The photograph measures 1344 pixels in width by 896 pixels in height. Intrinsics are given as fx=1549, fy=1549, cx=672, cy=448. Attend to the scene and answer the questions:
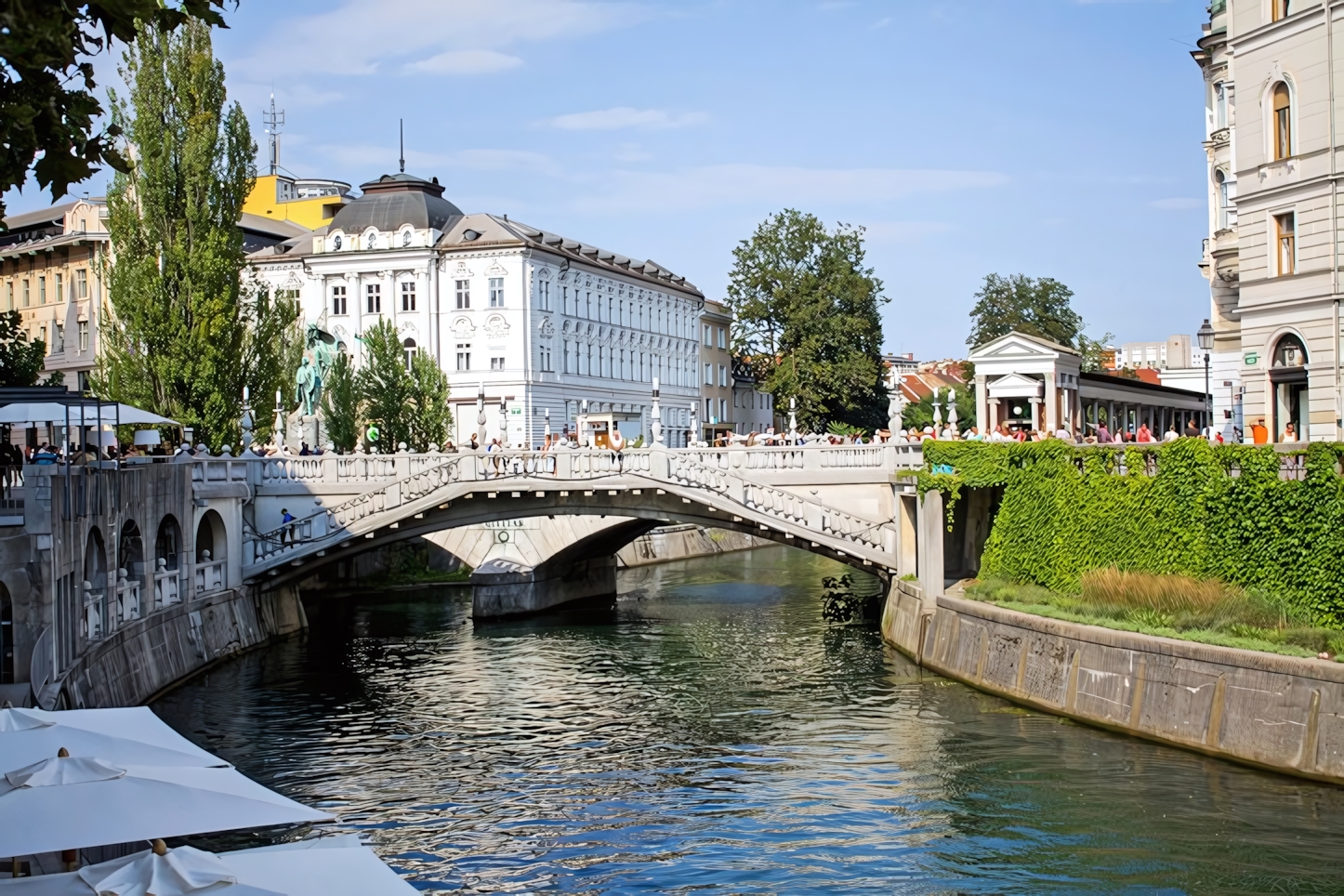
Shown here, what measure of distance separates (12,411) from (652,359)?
74.2 metres

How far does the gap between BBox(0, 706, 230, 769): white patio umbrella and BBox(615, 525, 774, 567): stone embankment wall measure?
4996cm

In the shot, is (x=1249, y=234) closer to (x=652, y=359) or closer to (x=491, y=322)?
(x=491, y=322)

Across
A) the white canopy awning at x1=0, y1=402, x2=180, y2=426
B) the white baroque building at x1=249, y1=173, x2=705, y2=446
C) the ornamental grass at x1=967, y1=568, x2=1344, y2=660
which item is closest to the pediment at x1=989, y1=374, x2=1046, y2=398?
the ornamental grass at x1=967, y1=568, x2=1344, y2=660

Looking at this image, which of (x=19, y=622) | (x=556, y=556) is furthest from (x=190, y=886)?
(x=556, y=556)

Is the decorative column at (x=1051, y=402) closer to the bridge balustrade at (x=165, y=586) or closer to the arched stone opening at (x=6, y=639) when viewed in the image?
the bridge balustrade at (x=165, y=586)

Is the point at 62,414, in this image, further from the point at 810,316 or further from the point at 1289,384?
the point at 810,316

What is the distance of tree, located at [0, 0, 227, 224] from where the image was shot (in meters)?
8.53

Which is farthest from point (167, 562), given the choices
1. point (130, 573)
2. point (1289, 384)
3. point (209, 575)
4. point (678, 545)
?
point (678, 545)

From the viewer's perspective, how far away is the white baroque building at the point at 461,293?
87.8 m

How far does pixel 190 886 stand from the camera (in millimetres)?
12359

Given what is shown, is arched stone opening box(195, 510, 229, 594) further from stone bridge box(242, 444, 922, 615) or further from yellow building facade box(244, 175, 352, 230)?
yellow building facade box(244, 175, 352, 230)

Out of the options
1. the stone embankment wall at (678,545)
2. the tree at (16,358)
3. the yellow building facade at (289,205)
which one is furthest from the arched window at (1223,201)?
the yellow building facade at (289,205)

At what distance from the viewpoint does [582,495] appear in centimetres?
4409

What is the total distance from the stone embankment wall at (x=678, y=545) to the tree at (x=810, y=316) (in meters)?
13.9
